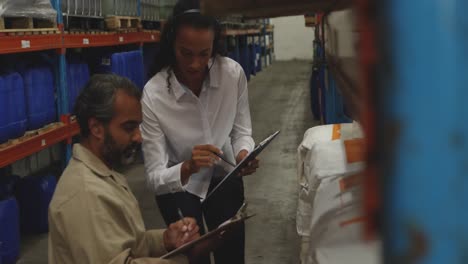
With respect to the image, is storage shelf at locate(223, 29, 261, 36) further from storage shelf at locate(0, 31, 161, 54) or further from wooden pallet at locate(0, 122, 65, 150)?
wooden pallet at locate(0, 122, 65, 150)

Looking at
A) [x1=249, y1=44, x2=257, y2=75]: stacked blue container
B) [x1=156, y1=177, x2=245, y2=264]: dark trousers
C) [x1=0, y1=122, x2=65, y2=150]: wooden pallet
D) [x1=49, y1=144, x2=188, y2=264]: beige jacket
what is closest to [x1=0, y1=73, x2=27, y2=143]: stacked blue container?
[x1=0, y1=122, x2=65, y2=150]: wooden pallet

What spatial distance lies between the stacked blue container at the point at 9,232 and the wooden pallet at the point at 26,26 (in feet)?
3.64

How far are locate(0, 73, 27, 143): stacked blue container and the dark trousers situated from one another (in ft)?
5.75

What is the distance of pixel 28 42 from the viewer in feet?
12.2

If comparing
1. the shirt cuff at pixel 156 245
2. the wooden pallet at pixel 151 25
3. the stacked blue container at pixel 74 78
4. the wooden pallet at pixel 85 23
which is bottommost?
the shirt cuff at pixel 156 245

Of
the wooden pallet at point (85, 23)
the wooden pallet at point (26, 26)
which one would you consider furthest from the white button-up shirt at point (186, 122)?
the wooden pallet at point (85, 23)

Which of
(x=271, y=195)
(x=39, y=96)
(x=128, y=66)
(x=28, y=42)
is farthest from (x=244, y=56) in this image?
(x=28, y=42)

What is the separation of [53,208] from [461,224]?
1.33 m

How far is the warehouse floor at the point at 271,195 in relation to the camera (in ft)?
12.8

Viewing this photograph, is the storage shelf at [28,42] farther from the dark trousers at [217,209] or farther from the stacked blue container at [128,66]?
the dark trousers at [217,209]

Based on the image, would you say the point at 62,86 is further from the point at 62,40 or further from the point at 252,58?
the point at 252,58

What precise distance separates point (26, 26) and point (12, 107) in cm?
57

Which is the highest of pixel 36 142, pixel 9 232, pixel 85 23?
pixel 85 23

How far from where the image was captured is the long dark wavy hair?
7.16ft
